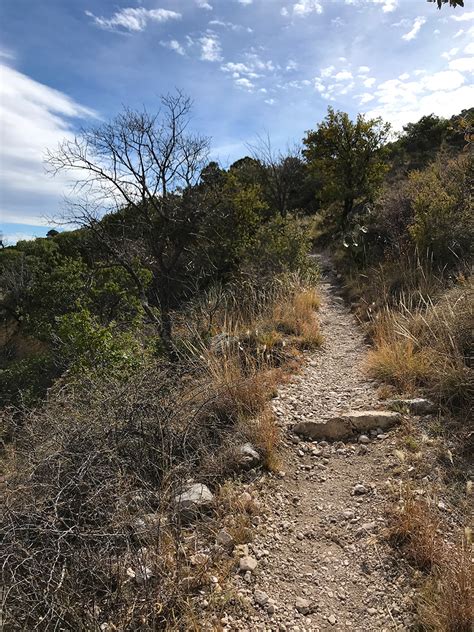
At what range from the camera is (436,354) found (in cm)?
380

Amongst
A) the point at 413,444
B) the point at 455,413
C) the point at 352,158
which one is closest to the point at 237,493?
the point at 413,444

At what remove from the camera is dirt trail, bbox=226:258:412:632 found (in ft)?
6.45

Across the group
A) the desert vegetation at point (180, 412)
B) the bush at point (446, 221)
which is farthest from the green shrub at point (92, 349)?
the bush at point (446, 221)

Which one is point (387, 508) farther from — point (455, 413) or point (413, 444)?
point (455, 413)

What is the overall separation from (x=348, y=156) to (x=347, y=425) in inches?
492

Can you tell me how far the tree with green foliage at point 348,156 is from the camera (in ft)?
43.8

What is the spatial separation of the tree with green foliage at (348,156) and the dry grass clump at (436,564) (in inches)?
509

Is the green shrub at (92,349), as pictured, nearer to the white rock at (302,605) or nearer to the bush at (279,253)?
the white rock at (302,605)

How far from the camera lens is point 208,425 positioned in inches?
136

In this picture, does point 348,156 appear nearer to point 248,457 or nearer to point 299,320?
point 299,320

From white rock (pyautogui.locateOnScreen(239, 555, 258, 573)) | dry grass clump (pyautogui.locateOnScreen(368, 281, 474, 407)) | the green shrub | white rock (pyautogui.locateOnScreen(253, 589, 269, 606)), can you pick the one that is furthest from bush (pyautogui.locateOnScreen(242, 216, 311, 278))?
white rock (pyautogui.locateOnScreen(253, 589, 269, 606))

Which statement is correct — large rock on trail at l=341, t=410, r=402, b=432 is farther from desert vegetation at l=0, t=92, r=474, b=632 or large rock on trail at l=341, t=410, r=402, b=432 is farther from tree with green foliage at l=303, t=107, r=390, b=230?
tree with green foliage at l=303, t=107, r=390, b=230

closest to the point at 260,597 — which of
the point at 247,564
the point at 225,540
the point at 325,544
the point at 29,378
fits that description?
the point at 247,564

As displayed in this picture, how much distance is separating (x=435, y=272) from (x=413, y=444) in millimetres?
4565
